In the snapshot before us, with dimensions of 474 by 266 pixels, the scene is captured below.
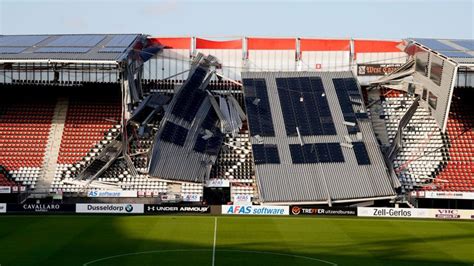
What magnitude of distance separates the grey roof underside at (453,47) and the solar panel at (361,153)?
8.87m

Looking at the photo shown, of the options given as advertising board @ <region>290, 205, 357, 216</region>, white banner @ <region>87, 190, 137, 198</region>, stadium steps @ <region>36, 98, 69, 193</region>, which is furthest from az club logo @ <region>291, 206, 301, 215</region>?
stadium steps @ <region>36, 98, 69, 193</region>

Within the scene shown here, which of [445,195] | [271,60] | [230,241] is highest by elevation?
[271,60]

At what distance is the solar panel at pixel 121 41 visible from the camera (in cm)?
5688

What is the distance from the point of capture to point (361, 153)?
2163 inches

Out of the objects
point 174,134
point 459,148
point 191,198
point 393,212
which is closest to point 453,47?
point 459,148

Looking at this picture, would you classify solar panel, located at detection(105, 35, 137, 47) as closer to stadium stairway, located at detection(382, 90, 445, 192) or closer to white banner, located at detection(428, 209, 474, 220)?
stadium stairway, located at detection(382, 90, 445, 192)

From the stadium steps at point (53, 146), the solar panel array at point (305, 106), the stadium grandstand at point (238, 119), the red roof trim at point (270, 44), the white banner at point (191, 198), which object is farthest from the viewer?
the red roof trim at point (270, 44)

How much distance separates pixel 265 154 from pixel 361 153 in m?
7.15

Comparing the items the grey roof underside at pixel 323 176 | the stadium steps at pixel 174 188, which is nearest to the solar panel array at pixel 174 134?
the stadium steps at pixel 174 188

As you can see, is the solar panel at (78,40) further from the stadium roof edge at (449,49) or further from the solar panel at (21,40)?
the stadium roof edge at (449,49)

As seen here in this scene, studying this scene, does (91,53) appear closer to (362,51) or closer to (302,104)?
(302,104)

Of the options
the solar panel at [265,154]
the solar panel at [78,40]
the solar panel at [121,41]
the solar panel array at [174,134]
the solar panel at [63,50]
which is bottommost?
the solar panel at [265,154]

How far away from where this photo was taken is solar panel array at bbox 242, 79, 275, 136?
2240 inches

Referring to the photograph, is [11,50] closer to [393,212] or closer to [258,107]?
[258,107]
